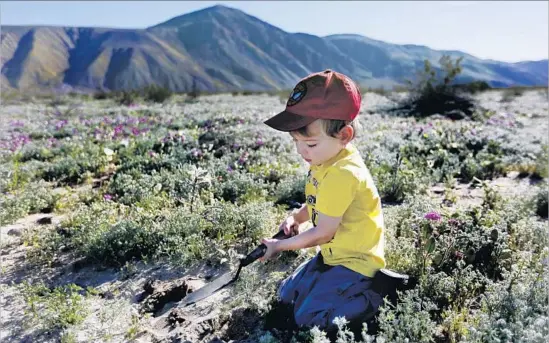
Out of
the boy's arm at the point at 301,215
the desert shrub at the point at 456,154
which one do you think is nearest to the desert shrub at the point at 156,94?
the desert shrub at the point at 456,154

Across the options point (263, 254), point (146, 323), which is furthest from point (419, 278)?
point (146, 323)

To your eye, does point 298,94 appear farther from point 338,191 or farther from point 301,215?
point 301,215

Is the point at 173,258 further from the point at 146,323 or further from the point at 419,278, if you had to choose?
the point at 419,278

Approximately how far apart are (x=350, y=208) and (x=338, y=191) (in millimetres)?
234

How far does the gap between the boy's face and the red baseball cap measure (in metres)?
0.09

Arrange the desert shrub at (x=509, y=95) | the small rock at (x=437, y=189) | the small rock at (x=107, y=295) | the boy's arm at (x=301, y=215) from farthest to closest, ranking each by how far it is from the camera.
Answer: the desert shrub at (x=509, y=95) < the small rock at (x=437, y=189) < the small rock at (x=107, y=295) < the boy's arm at (x=301, y=215)

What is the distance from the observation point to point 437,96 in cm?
1656

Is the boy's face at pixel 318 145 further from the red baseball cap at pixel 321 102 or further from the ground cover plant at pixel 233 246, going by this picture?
the ground cover plant at pixel 233 246

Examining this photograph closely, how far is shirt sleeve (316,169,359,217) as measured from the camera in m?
2.76

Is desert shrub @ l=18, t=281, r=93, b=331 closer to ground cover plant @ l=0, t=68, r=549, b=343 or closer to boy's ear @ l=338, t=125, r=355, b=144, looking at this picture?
ground cover plant @ l=0, t=68, r=549, b=343

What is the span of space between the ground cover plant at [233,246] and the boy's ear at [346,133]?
1.15 m

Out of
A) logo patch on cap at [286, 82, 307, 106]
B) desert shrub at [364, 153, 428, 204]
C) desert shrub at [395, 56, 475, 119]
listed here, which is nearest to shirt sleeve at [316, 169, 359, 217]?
logo patch on cap at [286, 82, 307, 106]

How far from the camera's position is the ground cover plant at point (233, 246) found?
311 centimetres

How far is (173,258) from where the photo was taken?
169 inches
